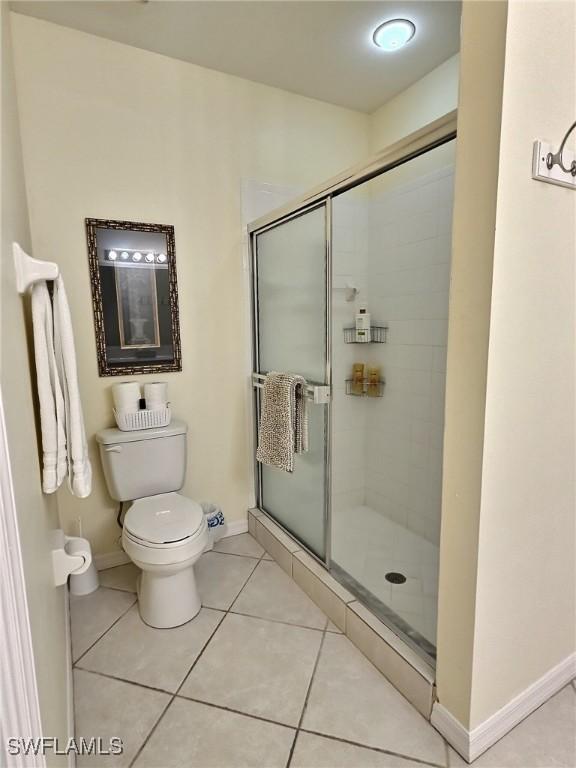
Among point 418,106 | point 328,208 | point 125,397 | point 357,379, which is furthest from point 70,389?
point 418,106

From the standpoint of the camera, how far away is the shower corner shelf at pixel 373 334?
8.30 ft

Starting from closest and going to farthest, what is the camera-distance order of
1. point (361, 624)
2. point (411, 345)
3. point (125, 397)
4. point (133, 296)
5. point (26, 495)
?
1. point (26, 495)
2. point (361, 624)
3. point (125, 397)
4. point (133, 296)
5. point (411, 345)

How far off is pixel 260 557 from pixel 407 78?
276 cm

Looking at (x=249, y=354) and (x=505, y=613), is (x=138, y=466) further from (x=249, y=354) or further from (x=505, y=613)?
(x=505, y=613)

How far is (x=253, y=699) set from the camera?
145 cm

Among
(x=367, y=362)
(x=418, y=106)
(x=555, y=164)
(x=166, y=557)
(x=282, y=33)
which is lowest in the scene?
(x=166, y=557)

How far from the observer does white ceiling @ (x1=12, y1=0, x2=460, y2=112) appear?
5.84ft

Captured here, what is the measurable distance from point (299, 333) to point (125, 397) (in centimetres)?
91

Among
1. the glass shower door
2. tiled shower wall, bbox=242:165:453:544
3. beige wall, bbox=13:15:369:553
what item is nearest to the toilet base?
beige wall, bbox=13:15:369:553

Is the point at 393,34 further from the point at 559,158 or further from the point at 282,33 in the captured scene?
the point at 559,158

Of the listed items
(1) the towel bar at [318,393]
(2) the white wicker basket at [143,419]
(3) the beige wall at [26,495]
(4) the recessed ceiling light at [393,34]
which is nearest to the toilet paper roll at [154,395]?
(2) the white wicker basket at [143,419]

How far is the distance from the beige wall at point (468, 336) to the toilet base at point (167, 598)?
105cm

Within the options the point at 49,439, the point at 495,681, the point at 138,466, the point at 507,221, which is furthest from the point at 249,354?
the point at 495,681

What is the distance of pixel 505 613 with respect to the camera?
1.25m
